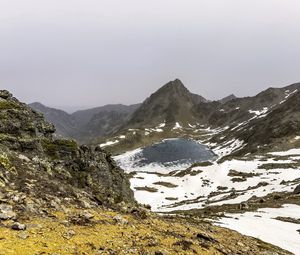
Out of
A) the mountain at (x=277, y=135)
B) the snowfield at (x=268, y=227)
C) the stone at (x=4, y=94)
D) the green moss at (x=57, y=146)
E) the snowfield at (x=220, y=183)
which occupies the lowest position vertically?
the snowfield at (x=220, y=183)

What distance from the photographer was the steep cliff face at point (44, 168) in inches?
793

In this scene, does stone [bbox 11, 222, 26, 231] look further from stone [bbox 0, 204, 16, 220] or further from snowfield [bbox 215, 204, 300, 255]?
snowfield [bbox 215, 204, 300, 255]

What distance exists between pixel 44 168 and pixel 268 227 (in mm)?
22747

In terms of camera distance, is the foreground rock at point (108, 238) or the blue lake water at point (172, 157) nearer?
the foreground rock at point (108, 238)

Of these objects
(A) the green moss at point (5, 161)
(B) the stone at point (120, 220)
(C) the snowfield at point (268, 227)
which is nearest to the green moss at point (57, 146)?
(A) the green moss at point (5, 161)

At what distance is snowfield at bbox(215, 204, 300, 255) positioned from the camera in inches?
1276

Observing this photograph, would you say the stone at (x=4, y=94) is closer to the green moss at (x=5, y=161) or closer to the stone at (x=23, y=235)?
the green moss at (x=5, y=161)

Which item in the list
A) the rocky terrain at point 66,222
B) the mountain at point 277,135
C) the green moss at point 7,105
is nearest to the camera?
the rocky terrain at point 66,222

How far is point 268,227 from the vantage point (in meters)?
37.2

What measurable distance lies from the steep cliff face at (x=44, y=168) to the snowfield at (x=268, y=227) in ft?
38.2

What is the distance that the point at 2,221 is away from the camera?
53.9ft

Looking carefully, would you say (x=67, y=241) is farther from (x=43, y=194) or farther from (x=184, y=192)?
(x=184, y=192)

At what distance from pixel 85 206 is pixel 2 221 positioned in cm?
537

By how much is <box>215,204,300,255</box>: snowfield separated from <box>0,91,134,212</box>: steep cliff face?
1164cm
